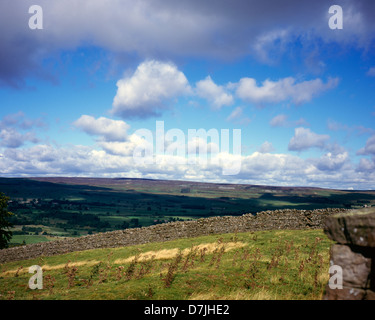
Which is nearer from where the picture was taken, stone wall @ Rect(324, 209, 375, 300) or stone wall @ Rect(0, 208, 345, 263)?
stone wall @ Rect(324, 209, 375, 300)

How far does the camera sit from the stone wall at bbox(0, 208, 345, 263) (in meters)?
23.2

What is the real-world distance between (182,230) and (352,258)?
22.4 metres

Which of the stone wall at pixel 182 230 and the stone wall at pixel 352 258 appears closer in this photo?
the stone wall at pixel 352 258

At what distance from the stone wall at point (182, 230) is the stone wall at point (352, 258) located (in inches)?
735

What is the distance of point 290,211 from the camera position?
2406 centimetres

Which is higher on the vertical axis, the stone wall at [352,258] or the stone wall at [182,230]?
the stone wall at [352,258]

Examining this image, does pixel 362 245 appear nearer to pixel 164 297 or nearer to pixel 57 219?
pixel 164 297

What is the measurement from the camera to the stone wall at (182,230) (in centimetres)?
2317

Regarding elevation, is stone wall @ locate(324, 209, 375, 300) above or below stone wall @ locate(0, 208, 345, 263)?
above

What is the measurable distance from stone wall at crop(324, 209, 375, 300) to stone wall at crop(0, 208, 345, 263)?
18.7m

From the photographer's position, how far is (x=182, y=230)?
26578 mm

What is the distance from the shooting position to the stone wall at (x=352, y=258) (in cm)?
501
